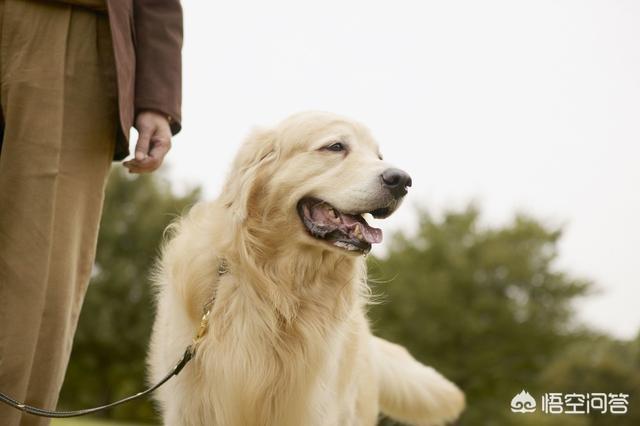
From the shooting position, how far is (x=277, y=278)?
10.7ft

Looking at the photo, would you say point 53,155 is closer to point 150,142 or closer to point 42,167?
point 42,167

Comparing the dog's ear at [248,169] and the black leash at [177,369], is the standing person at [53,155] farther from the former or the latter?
the dog's ear at [248,169]

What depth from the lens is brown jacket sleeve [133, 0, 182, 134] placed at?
2.41m

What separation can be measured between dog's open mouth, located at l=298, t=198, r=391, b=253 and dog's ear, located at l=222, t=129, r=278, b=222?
26 centimetres

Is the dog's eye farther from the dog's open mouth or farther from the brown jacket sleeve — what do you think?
the brown jacket sleeve

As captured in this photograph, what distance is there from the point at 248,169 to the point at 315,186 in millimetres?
357

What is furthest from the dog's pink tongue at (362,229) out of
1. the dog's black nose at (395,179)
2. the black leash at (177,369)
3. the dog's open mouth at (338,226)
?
the black leash at (177,369)

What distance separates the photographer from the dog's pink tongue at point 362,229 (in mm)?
3186

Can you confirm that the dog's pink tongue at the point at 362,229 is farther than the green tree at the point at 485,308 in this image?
No

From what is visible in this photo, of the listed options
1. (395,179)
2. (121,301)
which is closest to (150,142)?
(395,179)

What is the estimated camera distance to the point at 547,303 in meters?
26.2

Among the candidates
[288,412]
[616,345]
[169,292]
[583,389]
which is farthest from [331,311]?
[616,345]

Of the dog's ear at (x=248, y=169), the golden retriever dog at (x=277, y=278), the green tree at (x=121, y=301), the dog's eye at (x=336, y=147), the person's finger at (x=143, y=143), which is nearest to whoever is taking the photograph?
the person's finger at (x=143, y=143)

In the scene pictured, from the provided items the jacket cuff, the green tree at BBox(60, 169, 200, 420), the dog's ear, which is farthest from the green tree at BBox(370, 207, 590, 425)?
the jacket cuff
